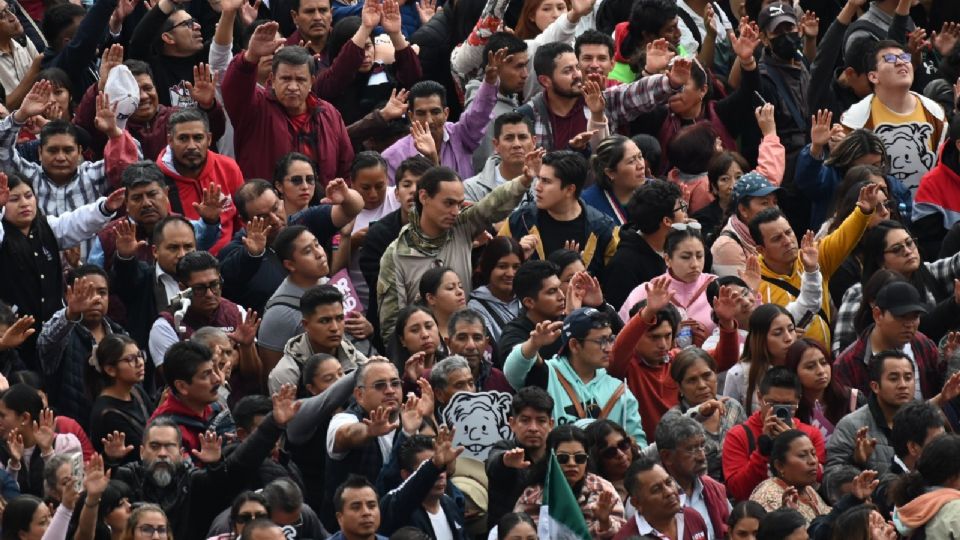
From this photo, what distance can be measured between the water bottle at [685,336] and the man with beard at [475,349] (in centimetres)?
125

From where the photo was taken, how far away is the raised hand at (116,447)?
13.9m

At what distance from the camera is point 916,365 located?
1502 centimetres

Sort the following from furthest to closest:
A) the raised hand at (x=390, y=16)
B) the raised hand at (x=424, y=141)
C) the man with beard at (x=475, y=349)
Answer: the raised hand at (x=390, y=16), the raised hand at (x=424, y=141), the man with beard at (x=475, y=349)

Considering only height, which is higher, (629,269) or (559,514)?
(559,514)

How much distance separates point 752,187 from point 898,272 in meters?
1.14

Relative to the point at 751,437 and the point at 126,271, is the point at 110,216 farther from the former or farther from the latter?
the point at 751,437

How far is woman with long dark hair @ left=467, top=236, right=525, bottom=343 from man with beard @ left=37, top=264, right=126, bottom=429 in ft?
6.52

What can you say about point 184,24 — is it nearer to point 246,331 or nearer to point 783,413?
point 246,331

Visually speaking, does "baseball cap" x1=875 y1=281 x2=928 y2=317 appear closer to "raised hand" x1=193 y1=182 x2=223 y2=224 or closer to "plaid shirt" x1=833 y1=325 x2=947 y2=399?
"plaid shirt" x1=833 y1=325 x2=947 y2=399

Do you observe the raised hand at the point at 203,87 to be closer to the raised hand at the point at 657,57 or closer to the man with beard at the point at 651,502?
the raised hand at the point at 657,57

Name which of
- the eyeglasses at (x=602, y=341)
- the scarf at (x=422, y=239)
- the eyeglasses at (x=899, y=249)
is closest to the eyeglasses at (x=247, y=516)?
the eyeglasses at (x=602, y=341)

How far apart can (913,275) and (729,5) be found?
4285 millimetres

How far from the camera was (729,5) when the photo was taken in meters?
19.6

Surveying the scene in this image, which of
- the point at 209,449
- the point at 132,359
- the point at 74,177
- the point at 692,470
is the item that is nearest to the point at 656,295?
the point at 692,470
